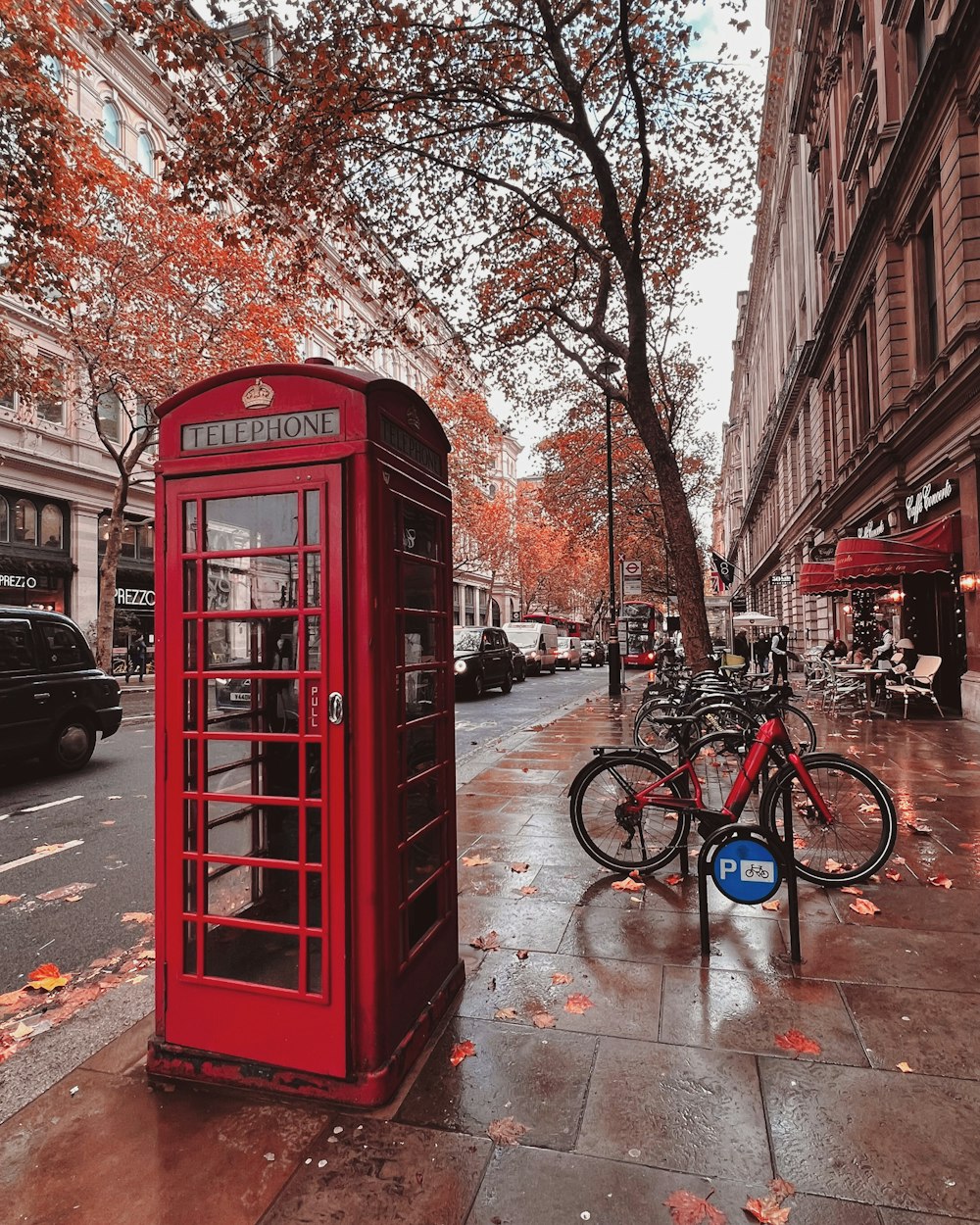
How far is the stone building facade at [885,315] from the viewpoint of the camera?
→ 12.7 meters

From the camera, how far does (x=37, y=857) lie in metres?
5.80

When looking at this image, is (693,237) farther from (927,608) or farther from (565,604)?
(565,604)

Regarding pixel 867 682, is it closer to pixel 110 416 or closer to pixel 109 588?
pixel 109 588

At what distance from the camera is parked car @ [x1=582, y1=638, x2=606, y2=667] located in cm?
4498

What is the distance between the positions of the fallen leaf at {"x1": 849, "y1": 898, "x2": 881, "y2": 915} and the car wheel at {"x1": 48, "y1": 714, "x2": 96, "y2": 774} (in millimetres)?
8579

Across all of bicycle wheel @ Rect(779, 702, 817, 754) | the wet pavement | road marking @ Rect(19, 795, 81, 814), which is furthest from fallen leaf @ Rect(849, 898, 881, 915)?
road marking @ Rect(19, 795, 81, 814)

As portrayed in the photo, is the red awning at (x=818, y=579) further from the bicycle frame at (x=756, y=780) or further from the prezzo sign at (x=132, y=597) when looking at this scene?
the prezzo sign at (x=132, y=597)

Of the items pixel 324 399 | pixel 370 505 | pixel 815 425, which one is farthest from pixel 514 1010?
pixel 815 425

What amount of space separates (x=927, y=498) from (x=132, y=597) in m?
26.8

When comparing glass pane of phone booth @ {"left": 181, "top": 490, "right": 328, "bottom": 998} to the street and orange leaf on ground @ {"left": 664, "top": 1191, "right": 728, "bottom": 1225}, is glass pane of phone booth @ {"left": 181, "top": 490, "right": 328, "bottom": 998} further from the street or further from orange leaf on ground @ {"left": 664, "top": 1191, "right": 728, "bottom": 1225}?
the street

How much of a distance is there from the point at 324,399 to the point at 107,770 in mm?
8280

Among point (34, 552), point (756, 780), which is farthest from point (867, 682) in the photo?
point (34, 552)

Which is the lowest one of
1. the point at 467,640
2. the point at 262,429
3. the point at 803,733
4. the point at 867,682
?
the point at 803,733

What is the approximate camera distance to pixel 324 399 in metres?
2.63
